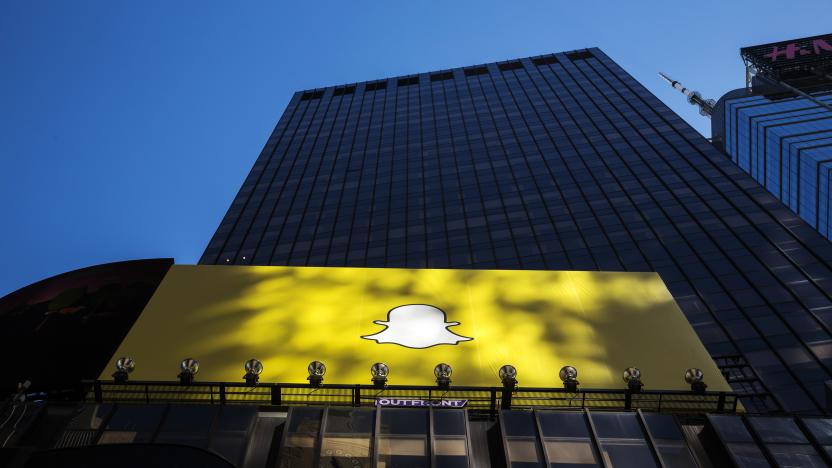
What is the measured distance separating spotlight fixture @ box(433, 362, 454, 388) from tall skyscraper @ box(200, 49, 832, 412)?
24.2ft

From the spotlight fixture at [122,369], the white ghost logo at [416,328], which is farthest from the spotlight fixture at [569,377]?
the spotlight fixture at [122,369]

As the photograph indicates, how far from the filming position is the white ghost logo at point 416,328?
72.3 feet

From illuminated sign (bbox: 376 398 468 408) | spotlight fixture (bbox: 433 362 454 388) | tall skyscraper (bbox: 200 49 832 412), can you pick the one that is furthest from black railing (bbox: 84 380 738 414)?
tall skyscraper (bbox: 200 49 832 412)

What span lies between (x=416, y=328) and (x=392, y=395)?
3179 millimetres

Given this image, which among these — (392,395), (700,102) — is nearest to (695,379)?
(392,395)

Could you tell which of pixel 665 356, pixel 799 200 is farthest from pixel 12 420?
pixel 799 200

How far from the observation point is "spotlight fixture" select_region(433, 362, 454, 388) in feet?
61.4

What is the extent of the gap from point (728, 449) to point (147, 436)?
535 inches

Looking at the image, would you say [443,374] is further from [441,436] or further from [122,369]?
[122,369]

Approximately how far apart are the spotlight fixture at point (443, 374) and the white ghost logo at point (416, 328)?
2.85m

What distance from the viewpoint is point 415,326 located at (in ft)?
74.2

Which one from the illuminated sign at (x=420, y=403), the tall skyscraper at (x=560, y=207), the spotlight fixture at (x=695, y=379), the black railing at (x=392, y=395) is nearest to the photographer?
the illuminated sign at (x=420, y=403)

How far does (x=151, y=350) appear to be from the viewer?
69.1 feet

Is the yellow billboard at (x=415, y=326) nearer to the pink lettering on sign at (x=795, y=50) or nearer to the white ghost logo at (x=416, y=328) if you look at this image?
the white ghost logo at (x=416, y=328)
